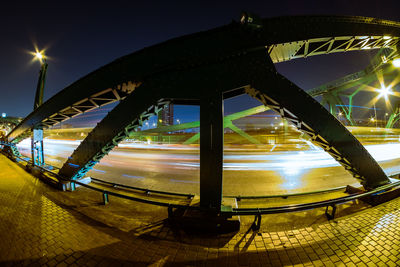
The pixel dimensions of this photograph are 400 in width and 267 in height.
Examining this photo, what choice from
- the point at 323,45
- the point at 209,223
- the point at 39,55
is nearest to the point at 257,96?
the point at 323,45

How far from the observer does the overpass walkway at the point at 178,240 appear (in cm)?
244

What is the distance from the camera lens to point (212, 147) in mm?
2893

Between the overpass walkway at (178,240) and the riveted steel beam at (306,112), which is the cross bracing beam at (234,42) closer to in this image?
the riveted steel beam at (306,112)

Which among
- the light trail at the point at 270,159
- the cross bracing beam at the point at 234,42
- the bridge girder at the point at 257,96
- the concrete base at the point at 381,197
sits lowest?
the light trail at the point at 270,159

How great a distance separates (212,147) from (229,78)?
4.95ft

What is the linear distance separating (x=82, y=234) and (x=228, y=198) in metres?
3.41

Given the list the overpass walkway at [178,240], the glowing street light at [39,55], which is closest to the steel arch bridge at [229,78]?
the overpass walkway at [178,240]

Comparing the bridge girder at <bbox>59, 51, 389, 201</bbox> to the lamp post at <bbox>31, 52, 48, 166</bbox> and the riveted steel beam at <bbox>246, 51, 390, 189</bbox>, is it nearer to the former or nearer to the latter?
the riveted steel beam at <bbox>246, 51, 390, 189</bbox>

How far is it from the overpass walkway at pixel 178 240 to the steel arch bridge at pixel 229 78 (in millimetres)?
835

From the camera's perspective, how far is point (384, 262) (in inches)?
92.7

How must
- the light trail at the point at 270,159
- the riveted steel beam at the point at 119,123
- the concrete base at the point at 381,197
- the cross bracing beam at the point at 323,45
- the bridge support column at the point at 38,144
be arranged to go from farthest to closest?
the light trail at the point at 270,159 → the bridge support column at the point at 38,144 → the concrete base at the point at 381,197 → the riveted steel beam at the point at 119,123 → the cross bracing beam at the point at 323,45

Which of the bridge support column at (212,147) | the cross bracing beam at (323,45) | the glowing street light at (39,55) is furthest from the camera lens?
the glowing street light at (39,55)

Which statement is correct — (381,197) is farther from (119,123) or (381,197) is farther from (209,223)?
(119,123)

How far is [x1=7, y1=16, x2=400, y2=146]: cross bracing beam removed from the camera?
2.93m
